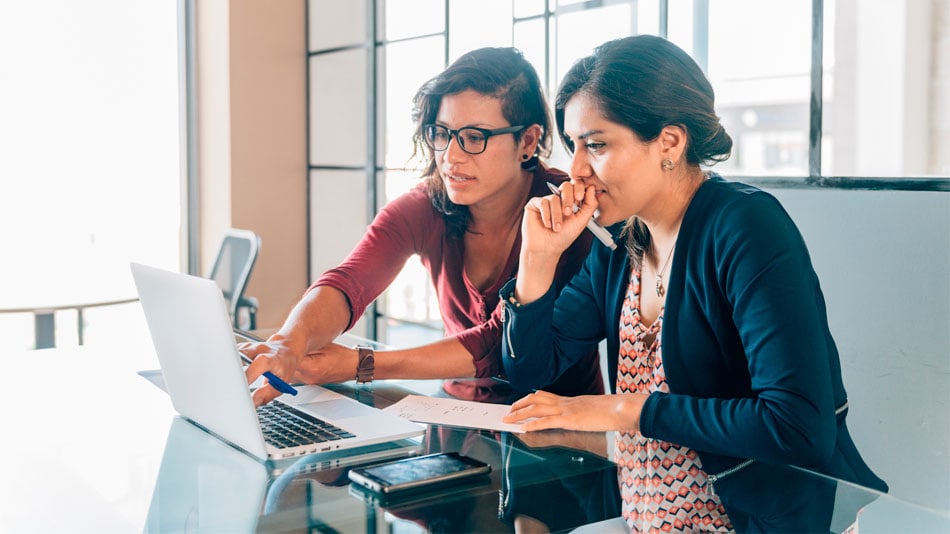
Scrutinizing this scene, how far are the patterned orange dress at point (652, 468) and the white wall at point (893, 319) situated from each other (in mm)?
952

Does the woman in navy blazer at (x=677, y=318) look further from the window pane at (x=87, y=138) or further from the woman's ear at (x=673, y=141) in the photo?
the window pane at (x=87, y=138)

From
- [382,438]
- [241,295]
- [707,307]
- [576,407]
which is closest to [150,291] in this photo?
[382,438]

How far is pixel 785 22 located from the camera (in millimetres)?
2586

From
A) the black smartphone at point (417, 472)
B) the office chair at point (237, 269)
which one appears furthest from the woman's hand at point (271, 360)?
the office chair at point (237, 269)

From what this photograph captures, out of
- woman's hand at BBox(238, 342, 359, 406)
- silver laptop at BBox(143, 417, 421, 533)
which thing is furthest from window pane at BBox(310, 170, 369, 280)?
silver laptop at BBox(143, 417, 421, 533)

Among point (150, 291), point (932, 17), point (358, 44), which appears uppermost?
point (358, 44)

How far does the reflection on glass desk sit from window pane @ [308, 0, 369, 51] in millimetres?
3084

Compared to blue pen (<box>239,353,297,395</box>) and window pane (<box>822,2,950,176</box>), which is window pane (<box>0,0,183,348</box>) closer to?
blue pen (<box>239,353,297,395</box>)

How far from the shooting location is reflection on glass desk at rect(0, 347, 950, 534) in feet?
3.42

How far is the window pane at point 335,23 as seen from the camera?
4.34 meters

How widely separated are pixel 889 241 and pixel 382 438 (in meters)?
1.48

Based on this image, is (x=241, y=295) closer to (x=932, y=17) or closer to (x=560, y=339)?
(x=560, y=339)

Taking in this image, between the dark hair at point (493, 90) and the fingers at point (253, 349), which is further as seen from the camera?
the dark hair at point (493, 90)

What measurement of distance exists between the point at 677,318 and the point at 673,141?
0.92 ft
